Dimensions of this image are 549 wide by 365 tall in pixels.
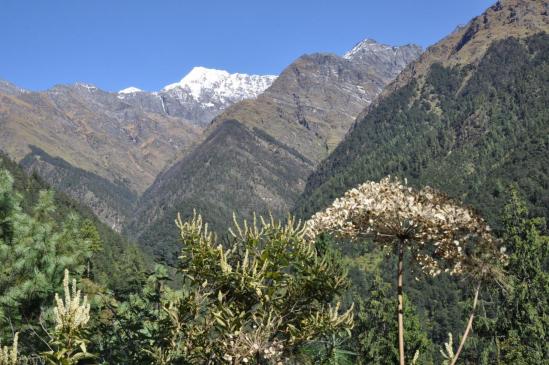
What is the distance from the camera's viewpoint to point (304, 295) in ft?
29.2

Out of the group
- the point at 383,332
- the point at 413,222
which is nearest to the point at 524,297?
the point at 383,332

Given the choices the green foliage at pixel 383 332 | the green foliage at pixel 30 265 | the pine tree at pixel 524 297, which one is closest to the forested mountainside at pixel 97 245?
the green foliage at pixel 30 265

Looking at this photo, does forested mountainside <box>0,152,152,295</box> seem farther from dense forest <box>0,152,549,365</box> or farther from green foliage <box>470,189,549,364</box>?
green foliage <box>470,189,549,364</box>

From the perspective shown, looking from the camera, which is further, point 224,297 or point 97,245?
point 97,245

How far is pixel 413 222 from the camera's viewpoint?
7.83 meters

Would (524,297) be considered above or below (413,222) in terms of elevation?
below

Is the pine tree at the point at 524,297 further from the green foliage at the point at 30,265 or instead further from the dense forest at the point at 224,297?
the green foliage at the point at 30,265

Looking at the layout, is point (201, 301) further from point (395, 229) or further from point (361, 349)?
point (361, 349)

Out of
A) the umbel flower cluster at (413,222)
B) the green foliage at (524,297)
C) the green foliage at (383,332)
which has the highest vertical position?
the umbel flower cluster at (413,222)

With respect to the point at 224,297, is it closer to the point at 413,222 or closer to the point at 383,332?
the point at 413,222

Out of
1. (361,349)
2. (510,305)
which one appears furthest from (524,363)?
(361,349)

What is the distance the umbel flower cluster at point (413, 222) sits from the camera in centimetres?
766

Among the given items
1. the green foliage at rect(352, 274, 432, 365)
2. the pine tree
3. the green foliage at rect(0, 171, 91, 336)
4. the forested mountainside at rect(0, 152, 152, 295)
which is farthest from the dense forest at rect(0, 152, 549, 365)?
the green foliage at rect(352, 274, 432, 365)

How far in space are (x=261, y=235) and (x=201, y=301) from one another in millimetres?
1581
